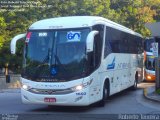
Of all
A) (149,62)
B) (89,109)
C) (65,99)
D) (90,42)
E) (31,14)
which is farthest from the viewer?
(31,14)

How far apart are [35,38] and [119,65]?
572cm

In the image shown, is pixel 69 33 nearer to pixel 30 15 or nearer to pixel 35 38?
pixel 35 38

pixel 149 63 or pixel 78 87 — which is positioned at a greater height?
pixel 78 87

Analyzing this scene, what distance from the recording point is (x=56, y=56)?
15.1m

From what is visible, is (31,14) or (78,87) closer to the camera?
(78,87)

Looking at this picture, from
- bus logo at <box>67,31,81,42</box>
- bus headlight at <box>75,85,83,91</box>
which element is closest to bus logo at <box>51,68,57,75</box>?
bus headlight at <box>75,85,83,91</box>

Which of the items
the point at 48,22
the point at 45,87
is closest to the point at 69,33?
the point at 48,22

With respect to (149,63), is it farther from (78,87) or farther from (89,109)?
(78,87)

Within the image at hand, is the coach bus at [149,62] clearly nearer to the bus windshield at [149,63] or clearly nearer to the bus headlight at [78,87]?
the bus windshield at [149,63]

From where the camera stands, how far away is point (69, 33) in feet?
50.5

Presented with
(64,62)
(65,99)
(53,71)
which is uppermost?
(64,62)

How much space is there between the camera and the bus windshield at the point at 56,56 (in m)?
15.0

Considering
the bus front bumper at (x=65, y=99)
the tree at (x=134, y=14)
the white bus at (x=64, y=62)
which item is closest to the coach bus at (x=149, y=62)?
the tree at (x=134, y=14)

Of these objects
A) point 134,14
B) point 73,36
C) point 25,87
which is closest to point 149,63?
point 134,14
